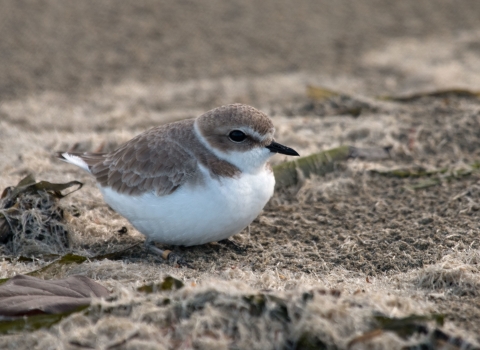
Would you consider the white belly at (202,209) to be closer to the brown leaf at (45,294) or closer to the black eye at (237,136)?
the black eye at (237,136)

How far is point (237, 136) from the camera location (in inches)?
199

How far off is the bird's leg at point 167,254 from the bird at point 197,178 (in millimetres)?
12

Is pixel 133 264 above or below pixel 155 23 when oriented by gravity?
below

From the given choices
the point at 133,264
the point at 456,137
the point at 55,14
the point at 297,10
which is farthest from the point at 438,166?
the point at 55,14

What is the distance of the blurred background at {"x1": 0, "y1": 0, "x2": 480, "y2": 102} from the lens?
9.46 meters

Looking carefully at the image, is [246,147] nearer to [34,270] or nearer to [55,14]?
[34,270]

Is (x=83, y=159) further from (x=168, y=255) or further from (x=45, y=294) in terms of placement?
(x=45, y=294)

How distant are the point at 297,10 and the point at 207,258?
23.5ft

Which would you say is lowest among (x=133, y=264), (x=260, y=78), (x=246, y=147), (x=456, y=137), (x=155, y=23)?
(x=133, y=264)

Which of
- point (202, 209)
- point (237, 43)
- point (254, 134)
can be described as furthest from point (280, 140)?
point (237, 43)

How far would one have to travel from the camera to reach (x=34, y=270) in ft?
14.9

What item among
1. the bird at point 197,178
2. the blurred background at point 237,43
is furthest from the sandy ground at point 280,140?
the bird at point 197,178

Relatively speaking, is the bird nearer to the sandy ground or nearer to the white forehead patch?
the white forehead patch

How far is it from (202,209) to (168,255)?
0.54m
